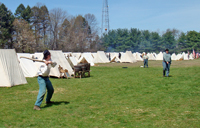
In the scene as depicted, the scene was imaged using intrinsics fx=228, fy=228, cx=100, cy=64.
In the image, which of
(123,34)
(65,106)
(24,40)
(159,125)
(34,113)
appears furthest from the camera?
(123,34)

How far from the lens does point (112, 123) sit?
5844 millimetres

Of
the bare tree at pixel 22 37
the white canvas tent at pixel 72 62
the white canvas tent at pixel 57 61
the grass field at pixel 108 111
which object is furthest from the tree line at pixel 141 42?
the grass field at pixel 108 111

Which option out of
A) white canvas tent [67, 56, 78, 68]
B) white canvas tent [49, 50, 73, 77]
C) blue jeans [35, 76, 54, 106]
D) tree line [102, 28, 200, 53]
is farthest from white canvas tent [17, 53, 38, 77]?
tree line [102, 28, 200, 53]

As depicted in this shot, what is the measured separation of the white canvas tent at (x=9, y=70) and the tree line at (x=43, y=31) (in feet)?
137

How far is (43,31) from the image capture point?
220 feet

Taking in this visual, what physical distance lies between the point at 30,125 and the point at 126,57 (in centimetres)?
3592

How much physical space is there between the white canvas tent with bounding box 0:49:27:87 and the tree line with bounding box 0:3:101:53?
1644 inches

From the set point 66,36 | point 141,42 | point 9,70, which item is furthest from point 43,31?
point 9,70

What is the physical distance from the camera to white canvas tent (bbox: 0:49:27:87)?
41.6 feet

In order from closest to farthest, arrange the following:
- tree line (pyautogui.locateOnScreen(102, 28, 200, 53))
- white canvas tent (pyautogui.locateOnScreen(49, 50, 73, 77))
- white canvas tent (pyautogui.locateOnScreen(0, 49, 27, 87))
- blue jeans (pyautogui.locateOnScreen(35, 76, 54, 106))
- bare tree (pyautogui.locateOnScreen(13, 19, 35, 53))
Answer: blue jeans (pyautogui.locateOnScreen(35, 76, 54, 106)) → white canvas tent (pyautogui.locateOnScreen(0, 49, 27, 87)) → white canvas tent (pyautogui.locateOnScreen(49, 50, 73, 77)) → bare tree (pyautogui.locateOnScreen(13, 19, 35, 53)) → tree line (pyautogui.locateOnScreen(102, 28, 200, 53))

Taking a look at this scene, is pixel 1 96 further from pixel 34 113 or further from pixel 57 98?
pixel 34 113

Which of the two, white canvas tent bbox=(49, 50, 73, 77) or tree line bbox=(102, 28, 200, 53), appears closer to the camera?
white canvas tent bbox=(49, 50, 73, 77)

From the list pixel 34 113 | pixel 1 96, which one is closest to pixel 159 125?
pixel 34 113

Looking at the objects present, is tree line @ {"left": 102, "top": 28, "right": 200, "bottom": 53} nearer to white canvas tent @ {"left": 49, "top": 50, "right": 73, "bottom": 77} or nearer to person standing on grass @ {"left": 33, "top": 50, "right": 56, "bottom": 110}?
white canvas tent @ {"left": 49, "top": 50, "right": 73, "bottom": 77}
